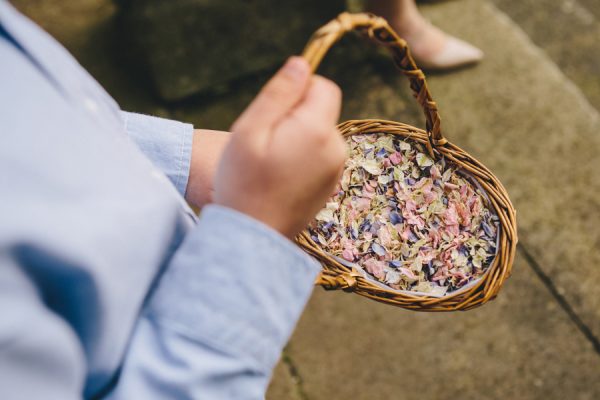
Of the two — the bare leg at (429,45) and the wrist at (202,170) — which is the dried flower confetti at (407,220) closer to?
the wrist at (202,170)

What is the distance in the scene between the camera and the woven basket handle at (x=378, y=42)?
57 centimetres

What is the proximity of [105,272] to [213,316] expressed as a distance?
11 cm

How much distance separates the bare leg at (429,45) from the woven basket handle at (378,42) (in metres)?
0.92

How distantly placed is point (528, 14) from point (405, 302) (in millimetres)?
1594

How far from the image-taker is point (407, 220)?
2.92 ft

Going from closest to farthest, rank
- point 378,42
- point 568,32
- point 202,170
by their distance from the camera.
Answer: point 378,42 < point 202,170 < point 568,32

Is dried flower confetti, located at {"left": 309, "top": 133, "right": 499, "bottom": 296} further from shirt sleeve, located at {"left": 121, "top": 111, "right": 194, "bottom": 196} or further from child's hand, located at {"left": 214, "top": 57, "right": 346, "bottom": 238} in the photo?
child's hand, located at {"left": 214, "top": 57, "right": 346, "bottom": 238}

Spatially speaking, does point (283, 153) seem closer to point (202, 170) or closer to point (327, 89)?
point (327, 89)

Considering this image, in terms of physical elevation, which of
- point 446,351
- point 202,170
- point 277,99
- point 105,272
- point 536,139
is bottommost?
point 446,351

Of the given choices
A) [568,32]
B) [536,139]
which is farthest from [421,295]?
[568,32]

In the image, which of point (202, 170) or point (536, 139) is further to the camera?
point (536, 139)

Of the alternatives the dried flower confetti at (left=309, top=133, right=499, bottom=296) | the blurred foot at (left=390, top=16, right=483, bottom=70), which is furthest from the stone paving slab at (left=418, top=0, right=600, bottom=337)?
the dried flower confetti at (left=309, top=133, right=499, bottom=296)

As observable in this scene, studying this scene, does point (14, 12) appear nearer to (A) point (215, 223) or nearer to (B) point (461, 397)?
(A) point (215, 223)

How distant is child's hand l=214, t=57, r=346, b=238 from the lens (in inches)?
18.8
